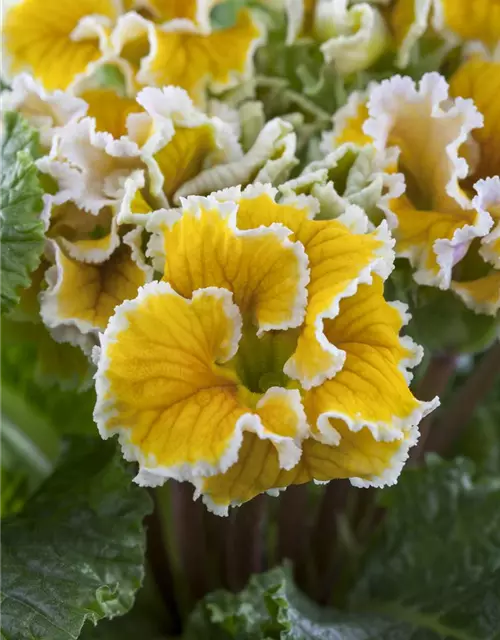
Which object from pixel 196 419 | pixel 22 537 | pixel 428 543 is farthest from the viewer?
pixel 428 543

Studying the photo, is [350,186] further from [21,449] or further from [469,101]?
[21,449]

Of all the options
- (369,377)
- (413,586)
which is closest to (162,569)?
(413,586)

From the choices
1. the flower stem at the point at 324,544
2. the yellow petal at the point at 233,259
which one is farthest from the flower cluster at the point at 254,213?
the flower stem at the point at 324,544

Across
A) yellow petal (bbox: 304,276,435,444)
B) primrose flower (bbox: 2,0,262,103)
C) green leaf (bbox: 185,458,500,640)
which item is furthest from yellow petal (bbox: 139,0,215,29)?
green leaf (bbox: 185,458,500,640)

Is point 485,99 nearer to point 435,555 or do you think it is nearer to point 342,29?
point 342,29

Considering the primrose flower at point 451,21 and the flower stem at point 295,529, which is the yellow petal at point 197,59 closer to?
the primrose flower at point 451,21

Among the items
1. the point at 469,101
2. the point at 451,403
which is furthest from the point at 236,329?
the point at 451,403

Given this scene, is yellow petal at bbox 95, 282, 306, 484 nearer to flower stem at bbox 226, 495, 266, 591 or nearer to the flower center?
the flower center

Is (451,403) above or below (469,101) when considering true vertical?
below
